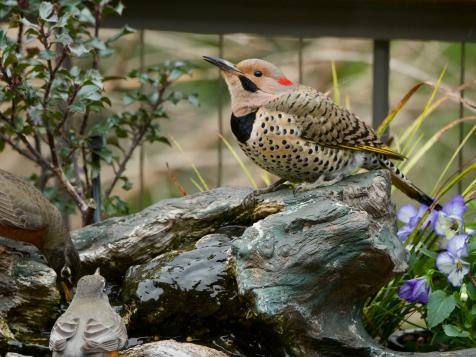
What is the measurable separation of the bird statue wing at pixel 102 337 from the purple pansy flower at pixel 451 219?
146 centimetres

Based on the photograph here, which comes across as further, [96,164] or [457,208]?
[96,164]

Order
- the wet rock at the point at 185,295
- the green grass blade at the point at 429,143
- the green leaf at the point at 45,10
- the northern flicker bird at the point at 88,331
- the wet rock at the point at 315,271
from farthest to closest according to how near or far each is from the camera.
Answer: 1. the green grass blade at the point at 429,143
2. the green leaf at the point at 45,10
3. the wet rock at the point at 185,295
4. the wet rock at the point at 315,271
5. the northern flicker bird at the point at 88,331

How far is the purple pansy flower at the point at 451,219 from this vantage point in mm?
4078

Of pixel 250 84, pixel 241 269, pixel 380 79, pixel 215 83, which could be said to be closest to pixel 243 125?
pixel 250 84

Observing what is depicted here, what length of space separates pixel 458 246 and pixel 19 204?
6.15 ft

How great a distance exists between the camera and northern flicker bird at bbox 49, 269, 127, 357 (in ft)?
11.0

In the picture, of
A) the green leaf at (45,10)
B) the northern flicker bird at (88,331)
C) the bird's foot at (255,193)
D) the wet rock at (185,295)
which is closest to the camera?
the northern flicker bird at (88,331)

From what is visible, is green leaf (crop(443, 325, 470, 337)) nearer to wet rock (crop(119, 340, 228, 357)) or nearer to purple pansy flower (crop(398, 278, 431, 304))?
purple pansy flower (crop(398, 278, 431, 304))

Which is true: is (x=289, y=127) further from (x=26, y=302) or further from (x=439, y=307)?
(x=26, y=302)

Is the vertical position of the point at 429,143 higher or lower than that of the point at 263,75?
lower

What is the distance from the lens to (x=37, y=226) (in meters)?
4.29

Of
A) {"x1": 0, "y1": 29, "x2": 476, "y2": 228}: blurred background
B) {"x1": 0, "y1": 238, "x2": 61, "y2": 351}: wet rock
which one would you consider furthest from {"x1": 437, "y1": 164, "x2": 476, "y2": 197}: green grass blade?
{"x1": 0, "y1": 29, "x2": 476, "y2": 228}: blurred background

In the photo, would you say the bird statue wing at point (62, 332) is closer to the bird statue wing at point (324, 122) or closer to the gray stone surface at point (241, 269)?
the gray stone surface at point (241, 269)

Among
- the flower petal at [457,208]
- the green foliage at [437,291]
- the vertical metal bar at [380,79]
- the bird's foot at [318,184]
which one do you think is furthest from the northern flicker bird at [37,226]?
the vertical metal bar at [380,79]
